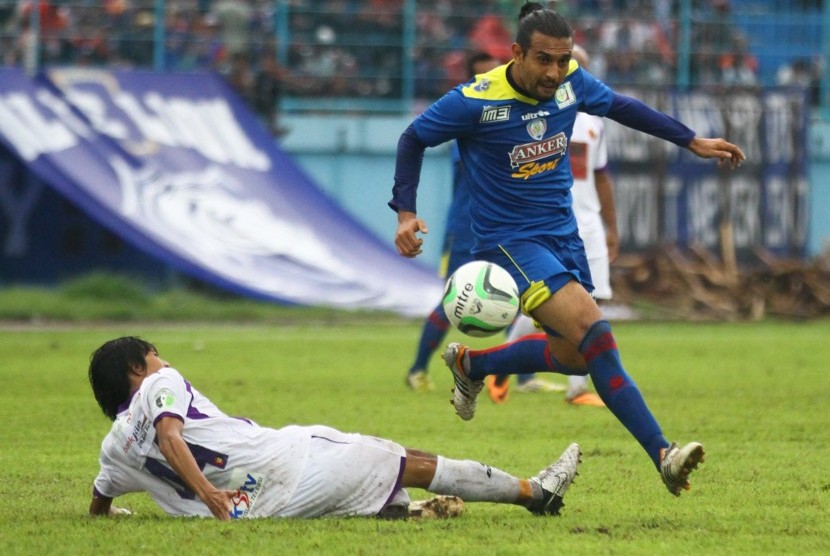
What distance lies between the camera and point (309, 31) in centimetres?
2261

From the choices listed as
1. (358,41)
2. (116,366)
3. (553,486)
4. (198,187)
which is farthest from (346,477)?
(358,41)

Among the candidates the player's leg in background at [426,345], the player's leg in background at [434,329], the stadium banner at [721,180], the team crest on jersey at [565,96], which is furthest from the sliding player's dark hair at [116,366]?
the stadium banner at [721,180]

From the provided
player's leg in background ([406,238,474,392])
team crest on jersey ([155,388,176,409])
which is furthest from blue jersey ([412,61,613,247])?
player's leg in background ([406,238,474,392])

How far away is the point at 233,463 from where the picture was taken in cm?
616

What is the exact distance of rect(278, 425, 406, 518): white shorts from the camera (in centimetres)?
623

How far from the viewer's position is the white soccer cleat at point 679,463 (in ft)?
20.5

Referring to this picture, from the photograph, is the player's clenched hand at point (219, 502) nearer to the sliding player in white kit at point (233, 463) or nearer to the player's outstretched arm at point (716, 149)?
the sliding player in white kit at point (233, 463)

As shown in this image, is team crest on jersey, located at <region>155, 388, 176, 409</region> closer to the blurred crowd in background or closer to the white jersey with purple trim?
the white jersey with purple trim

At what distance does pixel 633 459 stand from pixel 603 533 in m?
2.41

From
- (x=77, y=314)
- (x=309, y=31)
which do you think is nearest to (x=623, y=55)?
(x=309, y=31)

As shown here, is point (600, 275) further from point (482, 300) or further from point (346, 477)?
point (346, 477)

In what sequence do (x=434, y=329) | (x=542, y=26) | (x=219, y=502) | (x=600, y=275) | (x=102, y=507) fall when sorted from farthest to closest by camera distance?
(x=434, y=329), (x=600, y=275), (x=542, y=26), (x=102, y=507), (x=219, y=502)

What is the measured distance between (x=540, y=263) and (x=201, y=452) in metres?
1.90

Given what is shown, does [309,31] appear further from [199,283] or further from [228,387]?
[228,387]
